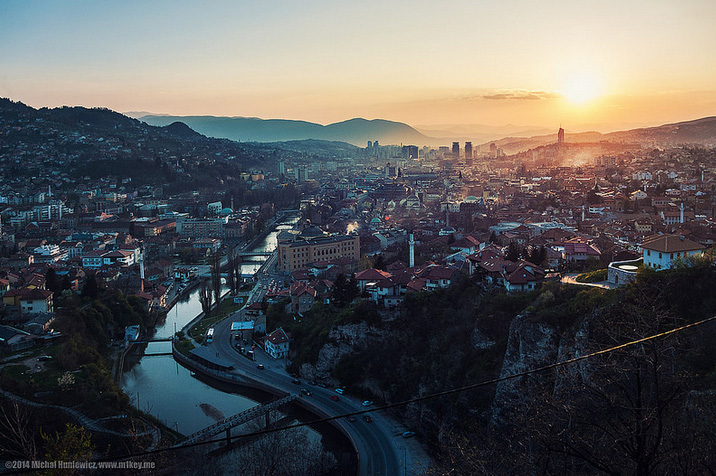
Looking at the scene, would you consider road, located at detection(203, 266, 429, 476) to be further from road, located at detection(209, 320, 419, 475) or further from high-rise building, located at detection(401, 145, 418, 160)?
high-rise building, located at detection(401, 145, 418, 160)

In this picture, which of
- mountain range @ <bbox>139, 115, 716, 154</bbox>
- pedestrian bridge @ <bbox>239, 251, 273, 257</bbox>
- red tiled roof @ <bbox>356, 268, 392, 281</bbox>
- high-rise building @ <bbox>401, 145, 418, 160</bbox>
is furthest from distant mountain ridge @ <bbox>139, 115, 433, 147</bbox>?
red tiled roof @ <bbox>356, 268, 392, 281</bbox>

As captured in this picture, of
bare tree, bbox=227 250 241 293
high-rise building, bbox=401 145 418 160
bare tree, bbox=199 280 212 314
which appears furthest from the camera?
high-rise building, bbox=401 145 418 160

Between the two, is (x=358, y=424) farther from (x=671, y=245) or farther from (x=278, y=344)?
(x=671, y=245)

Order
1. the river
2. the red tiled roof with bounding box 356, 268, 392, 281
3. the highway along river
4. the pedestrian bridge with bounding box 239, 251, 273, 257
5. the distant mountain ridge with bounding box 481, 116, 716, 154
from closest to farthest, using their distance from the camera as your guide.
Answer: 1. the highway along river
2. the river
3. the red tiled roof with bounding box 356, 268, 392, 281
4. the pedestrian bridge with bounding box 239, 251, 273, 257
5. the distant mountain ridge with bounding box 481, 116, 716, 154

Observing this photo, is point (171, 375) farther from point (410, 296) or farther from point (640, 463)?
point (640, 463)

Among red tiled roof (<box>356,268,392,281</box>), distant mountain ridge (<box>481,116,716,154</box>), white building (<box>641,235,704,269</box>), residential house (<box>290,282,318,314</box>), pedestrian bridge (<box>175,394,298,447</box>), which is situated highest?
→ distant mountain ridge (<box>481,116,716,154</box>)

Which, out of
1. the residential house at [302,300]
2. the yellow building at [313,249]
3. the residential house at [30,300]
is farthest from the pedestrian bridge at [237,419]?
the yellow building at [313,249]

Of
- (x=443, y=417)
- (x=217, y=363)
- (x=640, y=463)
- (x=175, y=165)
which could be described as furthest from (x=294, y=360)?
(x=175, y=165)
